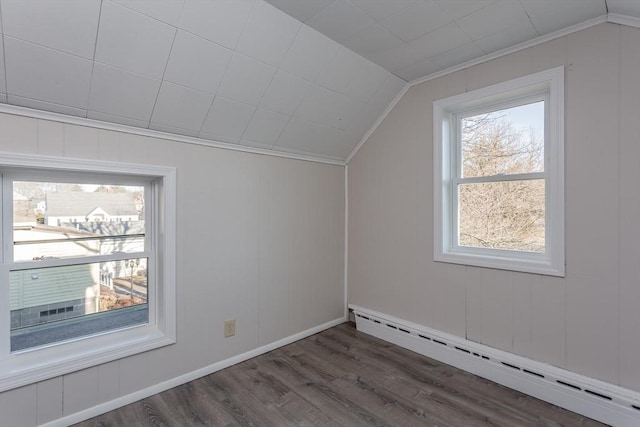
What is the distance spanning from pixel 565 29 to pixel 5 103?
3198mm

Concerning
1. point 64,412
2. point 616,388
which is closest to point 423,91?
point 616,388

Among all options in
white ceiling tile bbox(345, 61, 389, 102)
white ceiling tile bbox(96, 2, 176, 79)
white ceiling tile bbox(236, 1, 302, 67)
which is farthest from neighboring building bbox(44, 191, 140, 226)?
white ceiling tile bbox(345, 61, 389, 102)

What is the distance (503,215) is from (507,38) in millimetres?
1226

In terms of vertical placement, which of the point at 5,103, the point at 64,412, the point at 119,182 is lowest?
the point at 64,412

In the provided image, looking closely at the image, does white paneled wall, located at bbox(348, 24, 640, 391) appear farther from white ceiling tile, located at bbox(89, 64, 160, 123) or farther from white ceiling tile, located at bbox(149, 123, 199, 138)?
white ceiling tile, located at bbox(89, 64, 160, 123)

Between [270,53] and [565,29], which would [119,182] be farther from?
[565,29]

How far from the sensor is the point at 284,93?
231cm

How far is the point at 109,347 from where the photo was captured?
194 cm

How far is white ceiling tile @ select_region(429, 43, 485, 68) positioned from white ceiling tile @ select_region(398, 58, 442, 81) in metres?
0.04

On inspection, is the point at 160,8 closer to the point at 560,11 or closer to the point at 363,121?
the point at 363,121

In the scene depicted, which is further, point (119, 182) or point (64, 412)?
point (119, 182)

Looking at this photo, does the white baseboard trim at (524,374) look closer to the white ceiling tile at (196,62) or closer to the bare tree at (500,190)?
the bare tree at (500,190)

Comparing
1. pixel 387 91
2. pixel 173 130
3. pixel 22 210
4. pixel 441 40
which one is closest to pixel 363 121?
pixel 387 91

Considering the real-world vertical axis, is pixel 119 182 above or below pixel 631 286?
above
